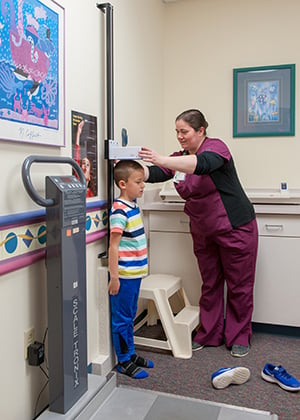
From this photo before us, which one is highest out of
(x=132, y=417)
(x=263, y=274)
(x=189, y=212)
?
(x=189, y=212)

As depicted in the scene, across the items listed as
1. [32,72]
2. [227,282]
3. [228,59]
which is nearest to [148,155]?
[32,72]

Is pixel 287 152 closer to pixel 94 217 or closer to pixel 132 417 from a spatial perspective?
pixel 94 217

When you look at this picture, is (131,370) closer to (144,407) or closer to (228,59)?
(144,407)

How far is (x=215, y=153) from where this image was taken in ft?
7.27

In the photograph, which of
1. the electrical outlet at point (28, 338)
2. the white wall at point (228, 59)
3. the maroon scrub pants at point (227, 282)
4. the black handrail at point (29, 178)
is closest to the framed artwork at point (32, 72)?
the black handrail at point (29, 178)

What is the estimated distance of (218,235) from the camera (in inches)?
96.4

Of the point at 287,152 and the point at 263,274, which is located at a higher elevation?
the point at 287,152

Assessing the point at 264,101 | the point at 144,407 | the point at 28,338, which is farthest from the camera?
the point at 264,101

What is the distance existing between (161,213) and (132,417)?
1401mm

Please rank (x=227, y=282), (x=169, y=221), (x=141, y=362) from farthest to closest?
(x=169, y=221) → (x=227, y=282) → (x=141, y=362)

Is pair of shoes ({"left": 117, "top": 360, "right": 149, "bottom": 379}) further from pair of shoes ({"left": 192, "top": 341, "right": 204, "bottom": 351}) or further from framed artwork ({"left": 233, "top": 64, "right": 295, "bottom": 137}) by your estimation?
framed artwork ({"left": 233, "top": 64, "right": 295, "bottom": 137})

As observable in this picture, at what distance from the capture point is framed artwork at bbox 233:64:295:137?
3.01 meters

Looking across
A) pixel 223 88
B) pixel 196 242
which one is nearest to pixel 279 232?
pixel 196 242

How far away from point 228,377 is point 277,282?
2.81ft
